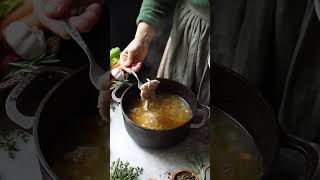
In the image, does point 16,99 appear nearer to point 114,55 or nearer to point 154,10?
point 114,55

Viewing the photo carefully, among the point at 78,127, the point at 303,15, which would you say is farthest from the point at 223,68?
the point at 78,127

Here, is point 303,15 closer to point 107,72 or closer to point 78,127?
point 107,72

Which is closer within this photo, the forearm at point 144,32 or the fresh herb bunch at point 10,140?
the forearm at point 144,32

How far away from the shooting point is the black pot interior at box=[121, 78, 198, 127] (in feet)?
3.37

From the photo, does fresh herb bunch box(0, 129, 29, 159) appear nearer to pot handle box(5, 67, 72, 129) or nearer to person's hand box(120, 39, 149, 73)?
pot handle box(5, 67, 72, 129)

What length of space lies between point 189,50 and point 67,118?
301 mm

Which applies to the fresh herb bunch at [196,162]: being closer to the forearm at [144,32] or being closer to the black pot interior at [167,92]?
the black pot interior at [167,92]

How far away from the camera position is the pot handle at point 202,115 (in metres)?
1.05

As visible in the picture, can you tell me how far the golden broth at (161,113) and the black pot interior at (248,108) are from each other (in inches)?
4.2

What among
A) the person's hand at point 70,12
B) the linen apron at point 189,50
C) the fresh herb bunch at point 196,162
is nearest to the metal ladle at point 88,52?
the person's hand at point 70,12

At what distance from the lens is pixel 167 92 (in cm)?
104

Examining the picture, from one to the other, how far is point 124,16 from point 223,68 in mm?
235

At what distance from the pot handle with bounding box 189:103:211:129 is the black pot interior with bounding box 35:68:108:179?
18 cm

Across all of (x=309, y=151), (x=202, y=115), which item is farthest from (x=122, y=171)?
(x=309, y=151)
